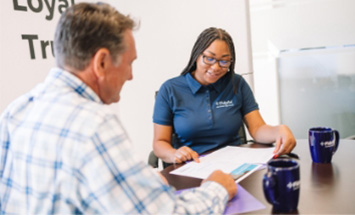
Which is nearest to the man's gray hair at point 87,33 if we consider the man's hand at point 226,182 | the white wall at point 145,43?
the man's hand at point 226,182

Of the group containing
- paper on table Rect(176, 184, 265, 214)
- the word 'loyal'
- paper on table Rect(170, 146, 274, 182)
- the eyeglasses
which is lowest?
Answer: paper on table Rect(170, 146, 274, 182)

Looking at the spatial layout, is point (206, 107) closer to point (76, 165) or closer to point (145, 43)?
point (76, 165)

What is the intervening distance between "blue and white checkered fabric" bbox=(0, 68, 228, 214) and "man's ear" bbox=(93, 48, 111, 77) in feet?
0.19

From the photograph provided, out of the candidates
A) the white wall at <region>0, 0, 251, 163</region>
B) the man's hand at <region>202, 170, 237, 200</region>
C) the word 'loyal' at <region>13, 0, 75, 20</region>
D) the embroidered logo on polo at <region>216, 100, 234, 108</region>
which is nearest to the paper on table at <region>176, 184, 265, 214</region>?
the man's hand at <region>202, 170, 237, 200</region>

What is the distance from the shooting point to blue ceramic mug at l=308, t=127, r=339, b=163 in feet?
3.70

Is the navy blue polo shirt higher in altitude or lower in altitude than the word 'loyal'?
lower

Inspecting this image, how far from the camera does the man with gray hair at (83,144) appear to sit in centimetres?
64

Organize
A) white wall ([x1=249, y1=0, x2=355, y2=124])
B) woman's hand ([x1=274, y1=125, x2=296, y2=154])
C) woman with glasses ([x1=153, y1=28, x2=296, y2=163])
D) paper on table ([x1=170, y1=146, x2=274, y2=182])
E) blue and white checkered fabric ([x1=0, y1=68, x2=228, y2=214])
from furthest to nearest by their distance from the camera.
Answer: white wall ([x1=249, y1=0, x2=355, y2=124]), woman with glasses ([x1=153, y1=28, x2=296, y2=163]), woman's hand ([x1=274, y1=125, x2=296, y2=154]), paper on table ([x1=170, y1=146, x2=274, y2=182]), blue and white checkered fabric ([x1=0, y1=68, x2=228, y2=214])

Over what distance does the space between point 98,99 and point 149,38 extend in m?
2.28

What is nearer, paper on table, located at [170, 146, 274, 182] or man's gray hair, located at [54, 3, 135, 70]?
man's gray hair, located at [54, 3, 135, 70]

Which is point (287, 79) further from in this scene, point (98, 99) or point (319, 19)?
point (98, 99)

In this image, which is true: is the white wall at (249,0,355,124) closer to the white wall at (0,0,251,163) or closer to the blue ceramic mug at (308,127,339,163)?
Answer: the white wall at (0,0,251,163)

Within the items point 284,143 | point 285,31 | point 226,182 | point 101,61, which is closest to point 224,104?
point 284,143

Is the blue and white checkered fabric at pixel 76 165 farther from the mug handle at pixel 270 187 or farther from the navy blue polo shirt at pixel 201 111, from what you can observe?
the navy blue polo shirt at pixel 201 111
